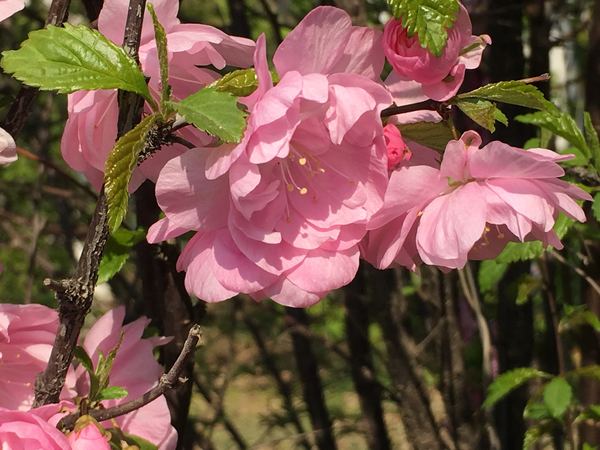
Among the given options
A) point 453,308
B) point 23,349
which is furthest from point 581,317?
point 23,349

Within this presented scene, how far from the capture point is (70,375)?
694 mm

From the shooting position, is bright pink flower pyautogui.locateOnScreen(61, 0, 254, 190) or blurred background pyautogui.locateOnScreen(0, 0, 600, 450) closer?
bright pink flower pyautogui.locateOnScreen(61, 0, 254, 190)

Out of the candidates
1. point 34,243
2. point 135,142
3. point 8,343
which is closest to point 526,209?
point 135,142

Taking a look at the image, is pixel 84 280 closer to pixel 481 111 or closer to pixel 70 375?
pixel 70 375

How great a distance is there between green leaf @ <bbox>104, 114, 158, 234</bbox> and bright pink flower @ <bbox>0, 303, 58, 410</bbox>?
244 millimetres

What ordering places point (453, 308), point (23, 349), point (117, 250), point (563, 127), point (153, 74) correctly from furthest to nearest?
point (453, 308)
point (563, 127)
point (117, 250)
point (23, 349)
point (153, 74)

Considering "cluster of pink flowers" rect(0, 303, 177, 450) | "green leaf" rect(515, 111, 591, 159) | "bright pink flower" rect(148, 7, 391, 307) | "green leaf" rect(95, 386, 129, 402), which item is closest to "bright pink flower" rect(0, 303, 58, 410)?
"cluster of pink flowers" rect(0, 303, 177, 450)

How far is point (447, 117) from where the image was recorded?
1.91ft

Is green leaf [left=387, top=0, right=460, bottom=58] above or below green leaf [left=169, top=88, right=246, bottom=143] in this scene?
above

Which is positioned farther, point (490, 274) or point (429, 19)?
point (490, 274)

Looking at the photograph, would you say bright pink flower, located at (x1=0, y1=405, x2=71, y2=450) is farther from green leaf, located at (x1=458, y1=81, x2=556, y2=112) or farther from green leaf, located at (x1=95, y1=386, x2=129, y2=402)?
green leaf, located at (x1=458, y1=81, x2=556, y2=112)

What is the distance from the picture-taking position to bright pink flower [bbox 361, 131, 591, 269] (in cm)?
54

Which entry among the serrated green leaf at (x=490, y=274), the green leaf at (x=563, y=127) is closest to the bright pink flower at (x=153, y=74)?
the green leaf at (x=563, y=127)

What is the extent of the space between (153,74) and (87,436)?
1.12ft
